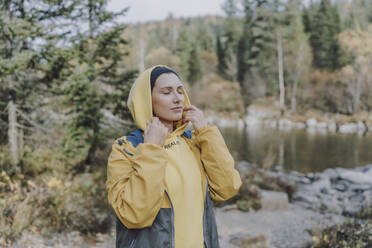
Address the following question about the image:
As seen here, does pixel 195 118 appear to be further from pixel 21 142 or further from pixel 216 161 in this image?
pixel 21 142

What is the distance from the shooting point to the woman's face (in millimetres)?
1663

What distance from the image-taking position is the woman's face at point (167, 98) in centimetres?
166

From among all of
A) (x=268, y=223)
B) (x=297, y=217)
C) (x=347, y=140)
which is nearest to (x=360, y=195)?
(x=297, y=217)

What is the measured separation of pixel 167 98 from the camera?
1.66 meters

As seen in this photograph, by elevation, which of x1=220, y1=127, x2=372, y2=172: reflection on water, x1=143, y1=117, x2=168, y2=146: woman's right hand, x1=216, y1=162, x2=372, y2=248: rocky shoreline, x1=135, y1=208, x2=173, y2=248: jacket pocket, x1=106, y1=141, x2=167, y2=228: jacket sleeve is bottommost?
x1=220, y1=127, x2=372, y2=172: reflection on water

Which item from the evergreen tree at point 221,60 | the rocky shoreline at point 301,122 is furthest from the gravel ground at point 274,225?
the evergreen tree at point 221,60

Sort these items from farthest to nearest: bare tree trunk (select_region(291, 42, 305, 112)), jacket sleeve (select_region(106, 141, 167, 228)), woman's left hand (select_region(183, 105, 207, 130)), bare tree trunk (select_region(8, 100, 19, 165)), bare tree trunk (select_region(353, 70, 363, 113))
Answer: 1. bare tree trunk (select_region(291, 42, 305, 112))
2. bare tree trunk (select_region(353, 70, 363, 113))
3. bare tree trunk (select_region(8, 100, 19, 165))
4. woman's left hand (select_region(183, 105, 207, 130))
5. jacket sleeve (select_region(106, 141, 167, 228))

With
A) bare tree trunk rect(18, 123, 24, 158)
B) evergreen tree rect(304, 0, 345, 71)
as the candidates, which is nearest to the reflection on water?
bare tree trunk rect(18, 123, 24, 158)

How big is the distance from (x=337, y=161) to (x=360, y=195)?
17.6 feet

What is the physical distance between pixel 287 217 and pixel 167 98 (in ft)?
18.6

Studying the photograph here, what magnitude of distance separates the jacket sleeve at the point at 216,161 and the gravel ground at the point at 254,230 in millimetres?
3050

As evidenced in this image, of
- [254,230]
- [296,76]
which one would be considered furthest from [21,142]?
[296,76]

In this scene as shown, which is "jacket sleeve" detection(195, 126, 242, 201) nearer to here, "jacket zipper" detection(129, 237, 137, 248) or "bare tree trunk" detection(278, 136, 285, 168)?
"jacket zipper" detection(129, 237, 137, 248)

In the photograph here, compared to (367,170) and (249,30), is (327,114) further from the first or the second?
(367,170)
